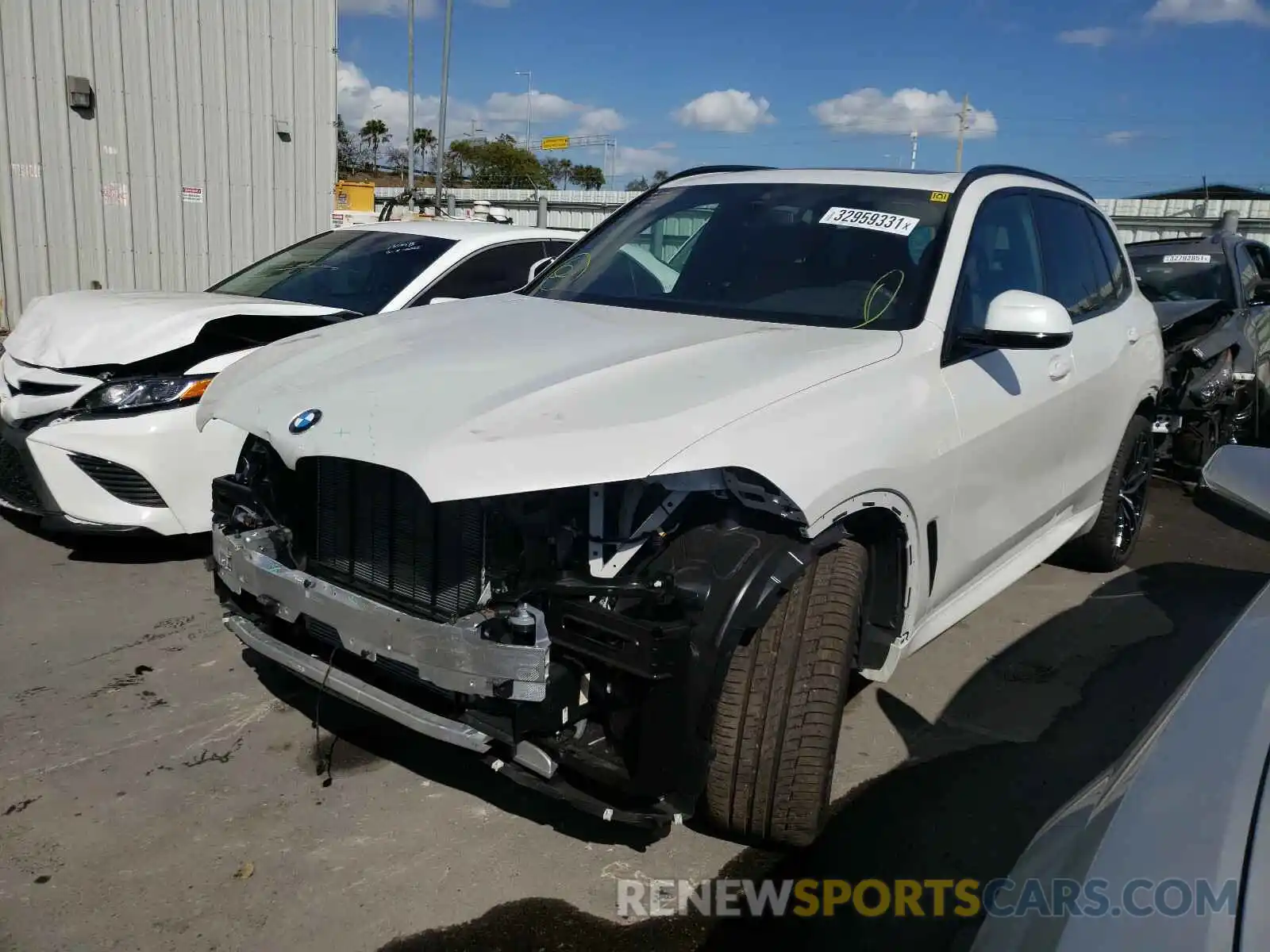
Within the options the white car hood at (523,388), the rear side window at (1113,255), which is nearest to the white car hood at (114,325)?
the white car hood at (523,388)

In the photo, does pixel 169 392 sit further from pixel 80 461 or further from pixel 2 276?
pixel 2 276

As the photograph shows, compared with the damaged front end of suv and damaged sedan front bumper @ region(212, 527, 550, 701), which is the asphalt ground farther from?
damaged sedan front bumper @ region(212, 527, 550, 701)

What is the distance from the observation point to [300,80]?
11.5m

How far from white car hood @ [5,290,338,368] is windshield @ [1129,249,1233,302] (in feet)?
20.8

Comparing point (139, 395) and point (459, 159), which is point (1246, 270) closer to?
point (139, 395)

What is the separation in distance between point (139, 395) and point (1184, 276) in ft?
24.2

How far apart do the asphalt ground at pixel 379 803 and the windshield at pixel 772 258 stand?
1.45 m

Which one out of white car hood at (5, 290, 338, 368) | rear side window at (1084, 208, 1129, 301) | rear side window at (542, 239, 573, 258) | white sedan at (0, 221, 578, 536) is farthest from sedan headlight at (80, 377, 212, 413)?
rear side window at (1084, 208, 1129, 301)

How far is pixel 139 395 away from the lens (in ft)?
13.5

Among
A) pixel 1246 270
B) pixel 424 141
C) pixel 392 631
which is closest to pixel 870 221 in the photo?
pixel 392 631

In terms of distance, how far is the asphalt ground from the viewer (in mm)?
2389

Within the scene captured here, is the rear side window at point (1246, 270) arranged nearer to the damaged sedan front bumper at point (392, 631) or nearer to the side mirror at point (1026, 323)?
the side mirror at point (1026, 323)

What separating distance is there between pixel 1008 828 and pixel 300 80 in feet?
37.5

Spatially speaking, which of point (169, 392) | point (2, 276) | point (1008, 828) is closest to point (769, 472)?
point (1008, 828)
